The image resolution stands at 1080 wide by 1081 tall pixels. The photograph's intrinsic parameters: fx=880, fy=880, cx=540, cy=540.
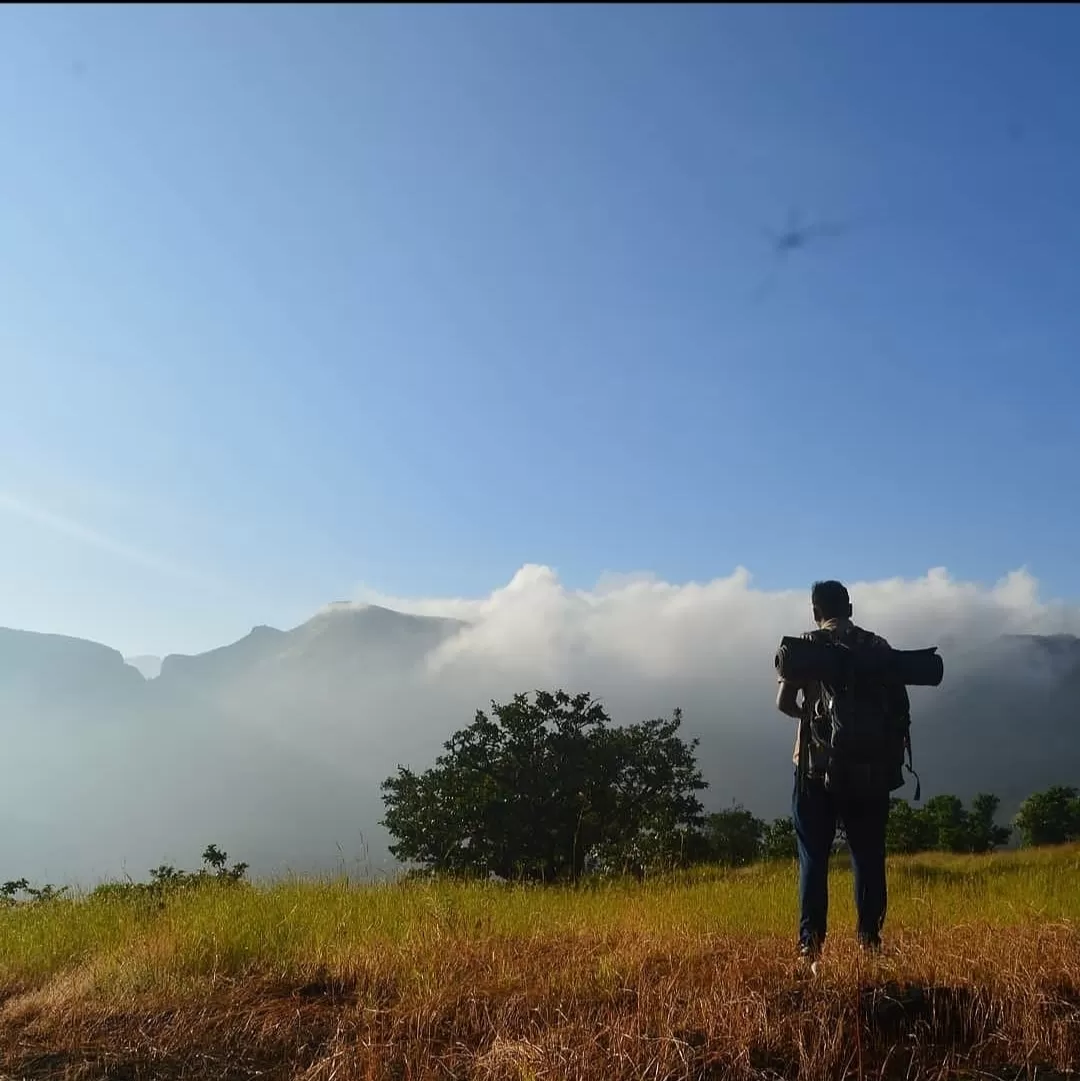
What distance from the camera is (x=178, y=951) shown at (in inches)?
207

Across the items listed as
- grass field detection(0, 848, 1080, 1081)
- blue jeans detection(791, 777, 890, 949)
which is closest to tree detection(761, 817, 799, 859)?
grass field detection(0, 848, 1080, 1081)

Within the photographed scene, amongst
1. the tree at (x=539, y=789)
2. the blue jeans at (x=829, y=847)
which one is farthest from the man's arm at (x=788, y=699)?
the tree at (x=539, y=789)

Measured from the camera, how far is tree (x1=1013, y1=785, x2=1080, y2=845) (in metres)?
52.5

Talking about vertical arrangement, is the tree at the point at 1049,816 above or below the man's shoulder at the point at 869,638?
below

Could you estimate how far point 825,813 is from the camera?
4965mm

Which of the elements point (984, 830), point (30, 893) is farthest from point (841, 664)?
point (984, 830)

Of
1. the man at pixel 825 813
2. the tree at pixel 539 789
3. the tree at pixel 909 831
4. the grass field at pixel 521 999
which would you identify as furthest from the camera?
the tree at pixel 909 831

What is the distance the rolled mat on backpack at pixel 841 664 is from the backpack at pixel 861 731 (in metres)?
0.01

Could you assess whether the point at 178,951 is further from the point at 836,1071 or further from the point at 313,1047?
the point at 836,1071

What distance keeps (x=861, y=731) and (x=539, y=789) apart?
3240cm

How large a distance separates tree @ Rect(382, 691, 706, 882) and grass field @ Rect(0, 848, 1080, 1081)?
2831cm

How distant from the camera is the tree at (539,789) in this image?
3462 cm

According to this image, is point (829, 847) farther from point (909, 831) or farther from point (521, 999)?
point (909, 831)

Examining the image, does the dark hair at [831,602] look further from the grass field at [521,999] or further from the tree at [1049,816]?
the tree at [1049,816]
